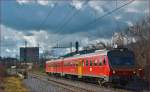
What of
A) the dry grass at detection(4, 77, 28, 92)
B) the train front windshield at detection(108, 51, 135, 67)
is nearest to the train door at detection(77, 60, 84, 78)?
the dry grass at detection(4, 77, 28, 92)

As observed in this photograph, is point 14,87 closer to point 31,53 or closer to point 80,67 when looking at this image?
point 80,67

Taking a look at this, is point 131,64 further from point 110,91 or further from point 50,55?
point 50,55

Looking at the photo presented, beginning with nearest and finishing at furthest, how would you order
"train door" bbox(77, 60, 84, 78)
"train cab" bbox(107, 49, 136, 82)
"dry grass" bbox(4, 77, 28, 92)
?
"train cab" bbox(107, 49, 136, 82) → "dry grass" bbox(4, 77, 28, 92) → "train door" bbox(77, 60, 84, 78)

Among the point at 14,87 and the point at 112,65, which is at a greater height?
the point at 112,65

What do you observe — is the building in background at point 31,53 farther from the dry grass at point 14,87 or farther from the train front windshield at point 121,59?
the train front windshield at point 121,59

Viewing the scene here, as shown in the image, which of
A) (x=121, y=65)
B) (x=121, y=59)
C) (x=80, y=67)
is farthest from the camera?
(x=80, y=67)

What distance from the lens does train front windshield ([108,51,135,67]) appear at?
3472 cm

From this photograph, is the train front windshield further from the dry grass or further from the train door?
the train door

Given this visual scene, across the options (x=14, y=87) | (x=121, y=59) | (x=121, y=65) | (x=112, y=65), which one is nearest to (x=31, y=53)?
(x=14, y=87)

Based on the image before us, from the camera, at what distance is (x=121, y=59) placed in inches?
1378

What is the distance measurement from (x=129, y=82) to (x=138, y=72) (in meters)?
1.14

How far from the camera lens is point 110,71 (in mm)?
33969

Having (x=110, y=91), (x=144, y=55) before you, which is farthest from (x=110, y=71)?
(x=144, y=55)

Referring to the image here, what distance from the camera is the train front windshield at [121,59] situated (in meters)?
34.7
